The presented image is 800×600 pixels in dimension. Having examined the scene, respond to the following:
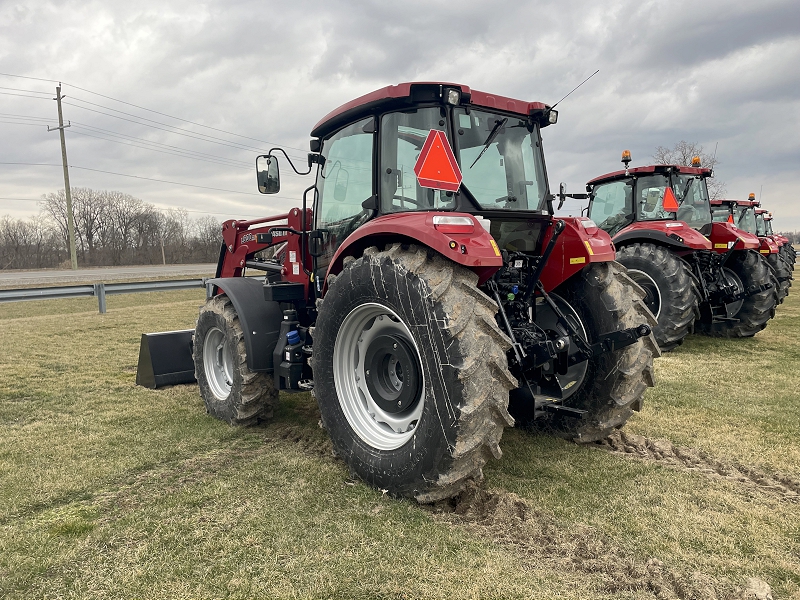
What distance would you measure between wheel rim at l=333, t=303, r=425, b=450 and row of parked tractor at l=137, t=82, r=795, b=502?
10 mm

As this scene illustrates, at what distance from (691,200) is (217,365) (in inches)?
310

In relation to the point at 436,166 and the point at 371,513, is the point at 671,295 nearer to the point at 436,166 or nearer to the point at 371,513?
the point at 436,166

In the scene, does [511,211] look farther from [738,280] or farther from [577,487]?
[738,280]

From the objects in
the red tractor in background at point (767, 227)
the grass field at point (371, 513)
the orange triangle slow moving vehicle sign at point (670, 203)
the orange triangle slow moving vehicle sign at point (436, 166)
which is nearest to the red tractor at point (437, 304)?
the orange triangle slow moving vehicle sign at point (436, 166)

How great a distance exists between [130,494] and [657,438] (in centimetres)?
364

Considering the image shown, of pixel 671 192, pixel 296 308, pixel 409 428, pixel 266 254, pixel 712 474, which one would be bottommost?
pixel 712 474

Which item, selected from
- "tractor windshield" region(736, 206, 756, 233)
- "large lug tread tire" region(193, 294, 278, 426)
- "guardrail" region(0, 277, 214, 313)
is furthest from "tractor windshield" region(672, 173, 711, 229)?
"tractor windshield" region(736, 206, 756, 233)

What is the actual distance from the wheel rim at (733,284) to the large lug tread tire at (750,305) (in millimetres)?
57

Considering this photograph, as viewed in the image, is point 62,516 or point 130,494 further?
point 130,494

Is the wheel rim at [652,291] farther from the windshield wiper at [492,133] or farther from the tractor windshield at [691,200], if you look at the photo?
the windshield wiper at [492,133]

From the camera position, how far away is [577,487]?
3229 mm

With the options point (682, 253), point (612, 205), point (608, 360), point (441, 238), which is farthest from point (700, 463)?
point (612, 205)

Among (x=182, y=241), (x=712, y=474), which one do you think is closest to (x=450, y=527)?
(x=712, y=474)

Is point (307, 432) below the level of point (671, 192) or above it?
below
